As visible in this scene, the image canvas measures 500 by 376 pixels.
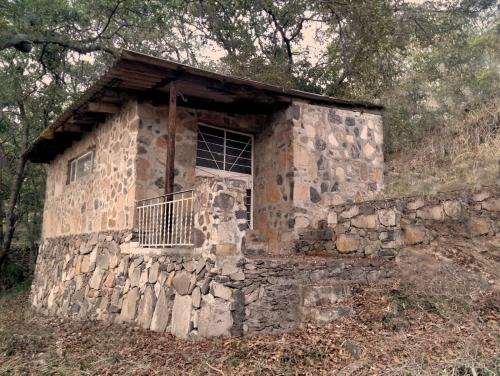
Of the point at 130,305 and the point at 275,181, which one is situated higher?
the point at 275,181

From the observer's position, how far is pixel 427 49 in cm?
1543

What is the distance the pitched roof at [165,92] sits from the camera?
6.34 meters

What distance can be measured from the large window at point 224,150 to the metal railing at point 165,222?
1.20 m

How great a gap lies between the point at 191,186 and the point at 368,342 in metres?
4.23

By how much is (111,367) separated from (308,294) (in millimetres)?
2572

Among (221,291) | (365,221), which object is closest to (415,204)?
(365,221)

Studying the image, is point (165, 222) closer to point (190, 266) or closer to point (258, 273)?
point (190, 266)

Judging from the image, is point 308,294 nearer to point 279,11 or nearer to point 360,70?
point 360,70

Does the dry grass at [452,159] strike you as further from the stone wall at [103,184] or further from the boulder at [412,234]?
the stone wall at [103,184]

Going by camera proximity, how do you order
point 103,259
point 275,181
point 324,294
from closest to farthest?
point 324,294, point 103,259, point 275,181

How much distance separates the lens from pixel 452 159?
958cm

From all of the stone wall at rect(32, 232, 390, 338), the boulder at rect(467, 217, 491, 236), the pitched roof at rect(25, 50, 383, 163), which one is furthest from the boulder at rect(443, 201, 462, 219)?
→ the pitched roof at rect(25, 50, 383, 163)

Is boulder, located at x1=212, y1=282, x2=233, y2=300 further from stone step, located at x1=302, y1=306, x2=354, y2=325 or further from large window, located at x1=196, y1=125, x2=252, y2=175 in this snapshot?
large window, located at x1=196, y1=125, x2=252, y2=175

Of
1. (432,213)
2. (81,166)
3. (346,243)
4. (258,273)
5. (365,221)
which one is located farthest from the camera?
(81,166)
